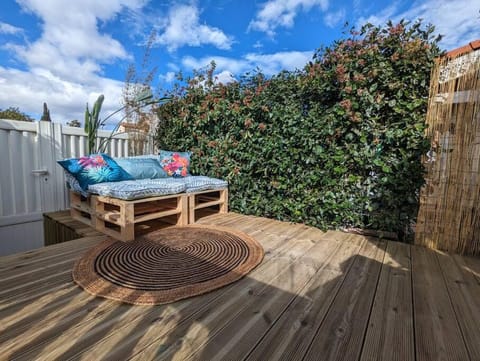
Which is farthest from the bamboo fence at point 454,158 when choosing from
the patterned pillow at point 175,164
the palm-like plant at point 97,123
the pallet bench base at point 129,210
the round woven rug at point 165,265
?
the palm-like plant at point 97,123

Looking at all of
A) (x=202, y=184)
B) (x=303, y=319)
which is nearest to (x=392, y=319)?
(x=303, y=319)

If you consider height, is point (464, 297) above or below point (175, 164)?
below

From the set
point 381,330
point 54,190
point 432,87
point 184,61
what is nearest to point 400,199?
point 432,87

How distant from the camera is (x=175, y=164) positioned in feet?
10.3

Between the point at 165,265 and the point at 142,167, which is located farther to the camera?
the point at 142,167

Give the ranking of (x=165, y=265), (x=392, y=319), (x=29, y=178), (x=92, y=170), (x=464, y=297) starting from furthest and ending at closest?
(x=29, y=178), (x=92, y=170), (x=165, y=265), (x=464, y=297), (x=392, y=319)

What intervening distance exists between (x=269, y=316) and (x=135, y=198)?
149cm

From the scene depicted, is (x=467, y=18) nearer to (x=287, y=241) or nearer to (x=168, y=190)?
(x=287, y=241)

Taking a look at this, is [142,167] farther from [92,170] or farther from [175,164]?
[92,170]

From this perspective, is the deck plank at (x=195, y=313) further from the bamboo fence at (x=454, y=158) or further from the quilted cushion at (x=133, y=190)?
the bamboo fence at (x=454, y=158)

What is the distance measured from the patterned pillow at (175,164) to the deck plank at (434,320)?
2.63 metres

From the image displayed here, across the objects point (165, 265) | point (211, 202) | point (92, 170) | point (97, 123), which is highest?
point (97, 123)

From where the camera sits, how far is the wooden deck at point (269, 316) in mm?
909

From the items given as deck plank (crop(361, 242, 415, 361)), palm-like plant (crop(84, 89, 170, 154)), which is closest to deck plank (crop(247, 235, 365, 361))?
deck plank (crop(361, 242, 415, 361))
